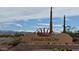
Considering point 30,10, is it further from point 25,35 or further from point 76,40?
point 76,40

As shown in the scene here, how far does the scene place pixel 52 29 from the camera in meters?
3.85

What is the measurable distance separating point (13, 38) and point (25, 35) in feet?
0.53

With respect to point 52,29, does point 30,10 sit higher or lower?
higher

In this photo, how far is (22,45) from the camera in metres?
3.85

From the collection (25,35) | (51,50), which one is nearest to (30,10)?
(25,35)

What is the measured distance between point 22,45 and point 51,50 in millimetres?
383
